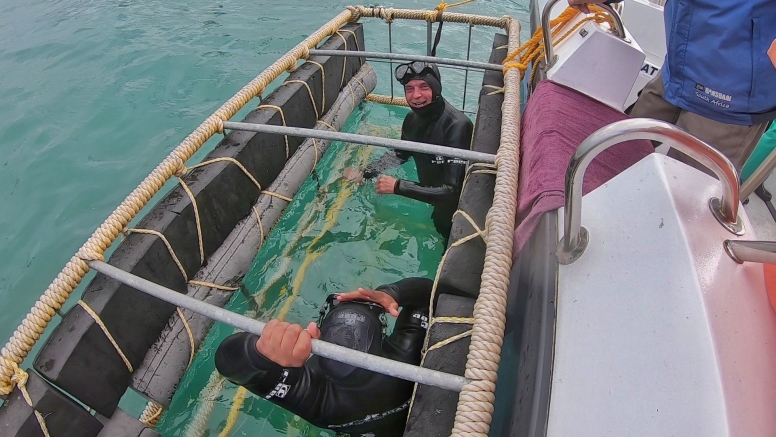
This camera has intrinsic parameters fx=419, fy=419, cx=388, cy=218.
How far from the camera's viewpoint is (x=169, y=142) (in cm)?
540

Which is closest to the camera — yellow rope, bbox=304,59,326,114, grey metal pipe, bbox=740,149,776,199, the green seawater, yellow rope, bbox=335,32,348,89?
grey metal pipe, bbox=740,149,776,199

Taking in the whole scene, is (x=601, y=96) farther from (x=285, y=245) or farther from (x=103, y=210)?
(x=103, y=210)

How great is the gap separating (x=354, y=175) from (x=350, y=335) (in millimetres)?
2358

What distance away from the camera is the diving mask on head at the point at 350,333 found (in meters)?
1.90

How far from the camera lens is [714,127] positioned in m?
2.30

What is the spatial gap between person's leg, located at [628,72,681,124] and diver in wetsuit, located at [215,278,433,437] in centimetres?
194

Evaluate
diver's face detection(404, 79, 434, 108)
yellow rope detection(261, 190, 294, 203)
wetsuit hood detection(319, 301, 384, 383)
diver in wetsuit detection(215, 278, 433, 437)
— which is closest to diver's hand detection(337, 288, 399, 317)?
diver in wetsuit detection(215, 278, 433, 437)

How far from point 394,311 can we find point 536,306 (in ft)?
2.66

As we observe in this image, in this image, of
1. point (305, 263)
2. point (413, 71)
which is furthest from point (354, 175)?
point (413, 71)

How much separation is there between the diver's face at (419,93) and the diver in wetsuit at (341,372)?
1.79 meters

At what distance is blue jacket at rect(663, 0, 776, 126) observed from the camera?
1.96m

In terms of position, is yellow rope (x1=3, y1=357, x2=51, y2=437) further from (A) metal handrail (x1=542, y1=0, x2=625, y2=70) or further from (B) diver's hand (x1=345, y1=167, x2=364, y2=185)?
(A) metal handrail (x1=542, y1=0, x2=625, y2=70)

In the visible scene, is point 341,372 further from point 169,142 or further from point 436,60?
point 169,142

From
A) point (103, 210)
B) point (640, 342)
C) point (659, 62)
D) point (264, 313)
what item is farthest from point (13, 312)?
point (659, 62)
